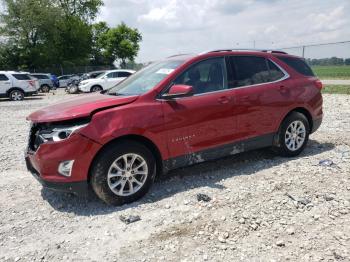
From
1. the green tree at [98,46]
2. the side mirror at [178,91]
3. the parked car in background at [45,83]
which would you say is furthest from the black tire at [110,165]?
the green tree at [98,46]

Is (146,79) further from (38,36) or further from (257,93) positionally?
(38,36)

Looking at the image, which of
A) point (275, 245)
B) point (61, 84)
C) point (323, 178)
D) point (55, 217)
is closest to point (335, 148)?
point (323, 178)

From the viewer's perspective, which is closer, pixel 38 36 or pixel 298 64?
pixel 298 64

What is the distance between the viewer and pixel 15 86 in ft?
67.0

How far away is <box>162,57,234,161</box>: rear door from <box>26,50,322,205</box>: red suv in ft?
0.04

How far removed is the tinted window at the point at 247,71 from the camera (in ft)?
17.0

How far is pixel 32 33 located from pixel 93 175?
4613 centimetres

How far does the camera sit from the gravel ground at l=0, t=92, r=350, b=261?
3.34 metres

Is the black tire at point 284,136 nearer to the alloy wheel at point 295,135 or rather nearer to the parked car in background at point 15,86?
the alloy wheel at point 295,135

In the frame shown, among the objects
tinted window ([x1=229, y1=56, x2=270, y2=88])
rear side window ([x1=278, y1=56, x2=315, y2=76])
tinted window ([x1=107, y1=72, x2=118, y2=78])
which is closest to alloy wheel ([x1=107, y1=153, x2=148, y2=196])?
tinted window ([x1=229, y1=56, x2=270, y2=88])

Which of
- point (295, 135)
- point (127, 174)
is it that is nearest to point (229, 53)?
point (295, 135)

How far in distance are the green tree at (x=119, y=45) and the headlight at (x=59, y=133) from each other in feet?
176

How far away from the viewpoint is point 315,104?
6117mm

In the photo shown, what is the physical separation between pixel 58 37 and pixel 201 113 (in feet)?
156
